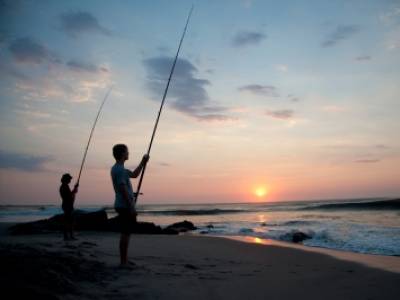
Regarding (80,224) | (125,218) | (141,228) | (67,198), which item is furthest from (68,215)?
(125,218)

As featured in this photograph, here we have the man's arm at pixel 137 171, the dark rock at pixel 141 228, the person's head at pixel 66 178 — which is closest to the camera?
the man's arm at pixel 137 171

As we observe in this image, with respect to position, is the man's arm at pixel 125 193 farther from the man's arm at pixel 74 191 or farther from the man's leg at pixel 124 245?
the man's arm at pixel 74 191

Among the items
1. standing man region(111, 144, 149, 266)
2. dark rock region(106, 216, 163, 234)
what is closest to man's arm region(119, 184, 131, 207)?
standing man region(111, 144, 149, 266)

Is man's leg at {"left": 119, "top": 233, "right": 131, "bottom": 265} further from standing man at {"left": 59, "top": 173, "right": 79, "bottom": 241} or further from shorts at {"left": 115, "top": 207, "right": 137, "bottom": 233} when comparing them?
standing man at {"left": 59, "top": 173, "right": 79, "bottom": 241}

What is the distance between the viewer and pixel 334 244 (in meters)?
9.52

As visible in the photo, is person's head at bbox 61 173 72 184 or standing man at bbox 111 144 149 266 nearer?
standing man at bbox 111 144 149 266

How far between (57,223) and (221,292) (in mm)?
10744

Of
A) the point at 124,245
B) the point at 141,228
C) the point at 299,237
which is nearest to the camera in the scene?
the point at 124,245

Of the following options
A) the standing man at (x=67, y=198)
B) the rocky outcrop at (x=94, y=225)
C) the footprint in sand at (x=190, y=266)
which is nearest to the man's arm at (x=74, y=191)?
the standing man at (x=67, y=198)

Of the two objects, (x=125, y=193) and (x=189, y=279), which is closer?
(x=189, y=279)

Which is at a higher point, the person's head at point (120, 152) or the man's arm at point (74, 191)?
the person's head at point (120, 152)

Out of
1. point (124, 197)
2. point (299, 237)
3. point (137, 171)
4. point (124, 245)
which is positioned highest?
point (137, 171)

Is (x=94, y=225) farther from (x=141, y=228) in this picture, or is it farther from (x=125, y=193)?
(x=125, y=193)

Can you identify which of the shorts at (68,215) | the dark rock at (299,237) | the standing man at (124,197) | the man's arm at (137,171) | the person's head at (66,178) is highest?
the person's head at (66,178)
